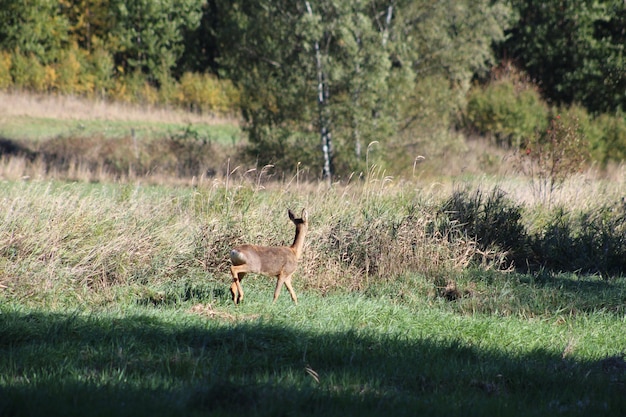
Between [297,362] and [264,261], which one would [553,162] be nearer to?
[264,261]

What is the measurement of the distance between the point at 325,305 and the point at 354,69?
16231mm

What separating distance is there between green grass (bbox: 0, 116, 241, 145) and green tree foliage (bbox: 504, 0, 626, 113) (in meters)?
15.5

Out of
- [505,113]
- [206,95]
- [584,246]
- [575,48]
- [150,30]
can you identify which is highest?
[575,48]

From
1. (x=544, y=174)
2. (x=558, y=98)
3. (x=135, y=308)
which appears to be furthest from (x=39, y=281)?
(x=558, y=98)

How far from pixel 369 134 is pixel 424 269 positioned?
546 inches

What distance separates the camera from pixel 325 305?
9508mm

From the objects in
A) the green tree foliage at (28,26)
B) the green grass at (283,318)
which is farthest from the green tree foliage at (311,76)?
the green tree foliage at (28,26)

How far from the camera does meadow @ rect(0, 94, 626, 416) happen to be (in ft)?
20.9

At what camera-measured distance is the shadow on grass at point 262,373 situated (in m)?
5.91

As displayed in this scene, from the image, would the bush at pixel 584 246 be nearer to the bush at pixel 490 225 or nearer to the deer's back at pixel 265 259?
the bush at pixel 490 225

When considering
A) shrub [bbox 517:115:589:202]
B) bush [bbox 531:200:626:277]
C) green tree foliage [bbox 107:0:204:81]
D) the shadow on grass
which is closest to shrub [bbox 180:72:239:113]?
green tree foliage [bbox 107:0:204:81]

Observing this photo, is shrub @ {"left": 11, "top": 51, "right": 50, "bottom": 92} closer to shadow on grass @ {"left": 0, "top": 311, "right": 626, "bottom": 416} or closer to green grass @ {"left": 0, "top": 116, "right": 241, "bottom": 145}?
green grass @ {"left": 0, "top": 116, "right": 241, "bottom": 145}

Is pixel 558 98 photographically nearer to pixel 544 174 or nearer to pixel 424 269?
pixel 544 174

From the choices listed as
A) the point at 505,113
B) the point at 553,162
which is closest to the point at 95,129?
the point at 505,113
